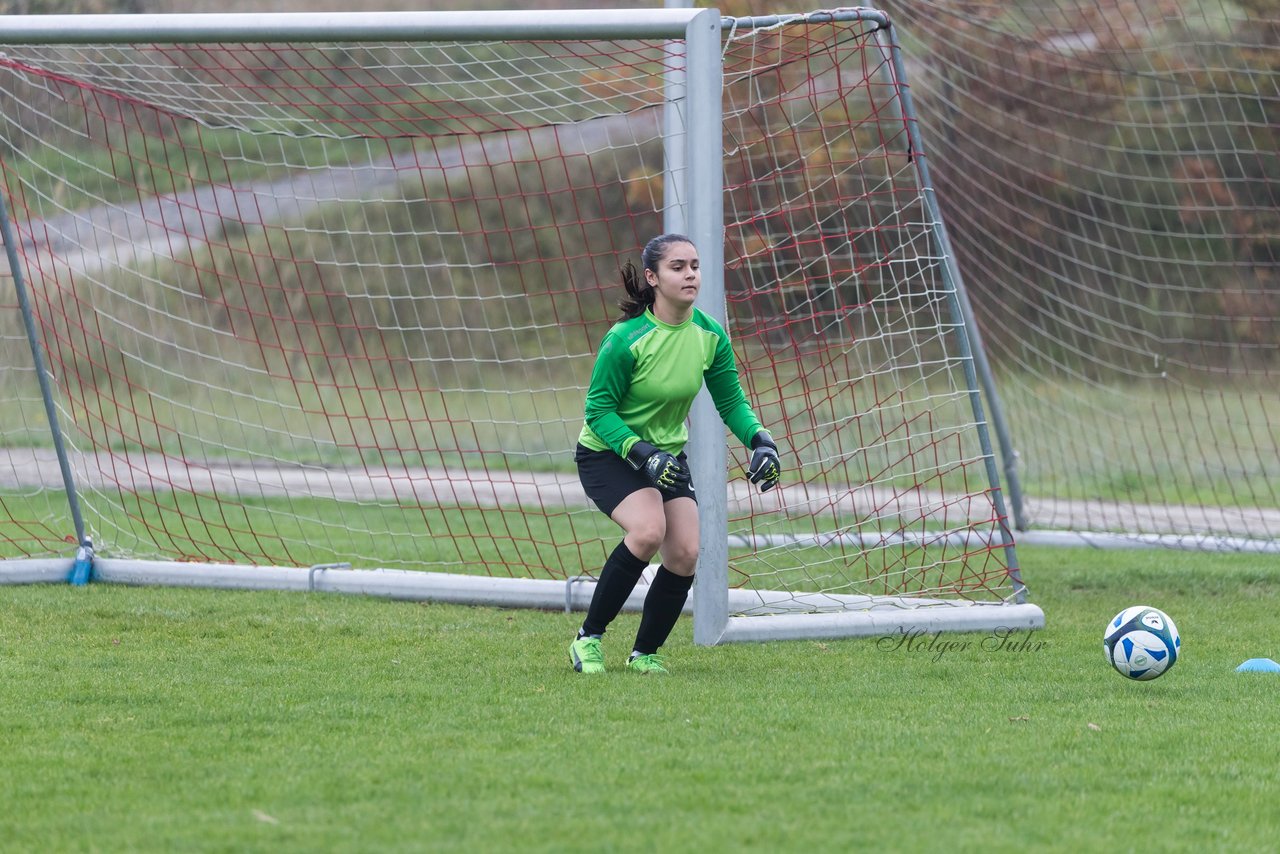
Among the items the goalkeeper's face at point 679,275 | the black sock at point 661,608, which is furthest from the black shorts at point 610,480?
the goalkeeper's face at point 679,275

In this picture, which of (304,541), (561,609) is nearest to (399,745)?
(561,609)

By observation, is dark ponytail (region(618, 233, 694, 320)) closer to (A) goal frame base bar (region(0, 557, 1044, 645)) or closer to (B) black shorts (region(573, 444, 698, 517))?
(B) black shorts (region(573, 444, 698, 517))

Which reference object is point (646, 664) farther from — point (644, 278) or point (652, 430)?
point (644, 278)

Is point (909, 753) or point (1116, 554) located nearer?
point (909, 753)

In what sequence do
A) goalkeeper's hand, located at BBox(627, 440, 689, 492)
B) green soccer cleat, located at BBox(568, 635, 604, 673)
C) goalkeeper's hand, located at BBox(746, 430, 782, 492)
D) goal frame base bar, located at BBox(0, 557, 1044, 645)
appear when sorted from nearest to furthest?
goalkeeper's hand, located at BBox(627, 440, 689, 492), goalkeeper's hand, located at BBox(746, 430, 782, 492), green soccer cleat, located at BBox(568, 635, 604, 673), goal frame base bar, located at BBox(0, 557, 1044, 645)

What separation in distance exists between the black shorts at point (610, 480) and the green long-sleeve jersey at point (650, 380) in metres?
0.05

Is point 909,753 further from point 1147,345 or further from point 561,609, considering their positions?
point 1147,345

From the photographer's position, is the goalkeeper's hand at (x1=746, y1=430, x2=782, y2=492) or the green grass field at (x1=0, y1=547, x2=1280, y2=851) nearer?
the green grass field at (x1=0, y1=547, x2=1280, y2=851)

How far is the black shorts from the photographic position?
18.3 feet

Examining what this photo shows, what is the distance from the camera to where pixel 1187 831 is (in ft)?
11.7

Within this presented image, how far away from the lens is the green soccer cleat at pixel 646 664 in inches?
222

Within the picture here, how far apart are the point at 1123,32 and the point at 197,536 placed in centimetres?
719

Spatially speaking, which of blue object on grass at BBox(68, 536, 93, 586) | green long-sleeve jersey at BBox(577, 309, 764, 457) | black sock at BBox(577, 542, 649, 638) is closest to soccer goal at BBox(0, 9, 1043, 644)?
blue object on grass at BBox(68, 536, 93, 586)

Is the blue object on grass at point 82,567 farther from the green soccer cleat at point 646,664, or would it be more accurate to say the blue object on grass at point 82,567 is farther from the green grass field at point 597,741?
the green soccer cleat at point 646,664
